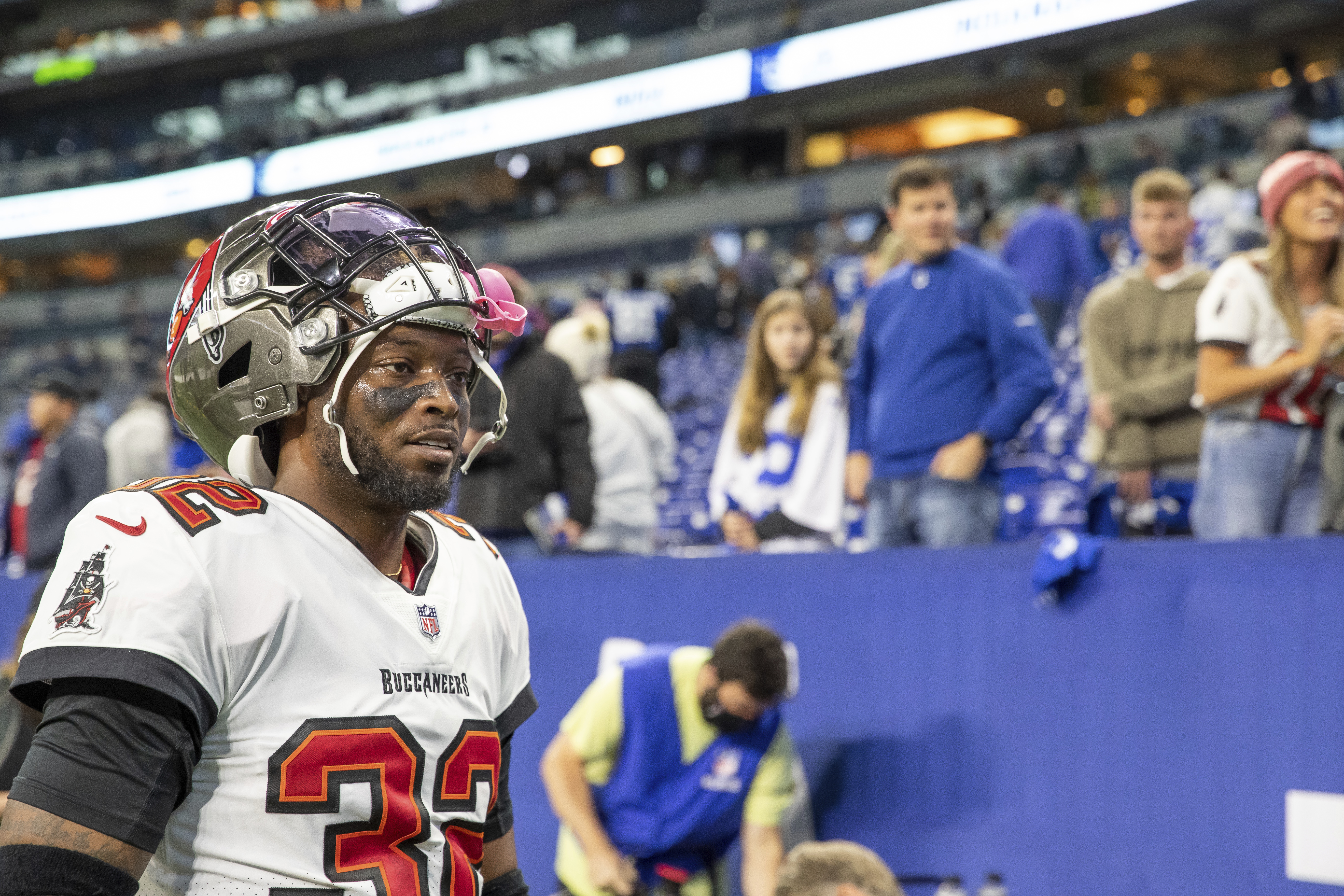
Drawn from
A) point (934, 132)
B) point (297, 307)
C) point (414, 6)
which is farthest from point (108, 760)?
point (414, 6)

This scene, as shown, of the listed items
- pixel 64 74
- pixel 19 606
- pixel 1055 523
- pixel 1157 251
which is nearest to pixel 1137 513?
pixel 1157 251

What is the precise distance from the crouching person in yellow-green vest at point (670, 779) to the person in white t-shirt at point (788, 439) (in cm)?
72

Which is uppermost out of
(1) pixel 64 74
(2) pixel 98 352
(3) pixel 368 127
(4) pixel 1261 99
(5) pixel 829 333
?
(1) pixel 64 74

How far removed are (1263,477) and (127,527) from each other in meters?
2.94

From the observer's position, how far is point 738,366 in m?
13.4

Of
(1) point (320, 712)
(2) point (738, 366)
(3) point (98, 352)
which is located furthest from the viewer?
(3) point (98, 352)

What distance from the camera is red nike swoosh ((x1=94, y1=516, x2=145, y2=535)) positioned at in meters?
1.29

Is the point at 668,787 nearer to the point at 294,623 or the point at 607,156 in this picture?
the point at 294,623

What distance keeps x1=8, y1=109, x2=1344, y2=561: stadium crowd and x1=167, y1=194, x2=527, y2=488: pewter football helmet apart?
8.25 ft

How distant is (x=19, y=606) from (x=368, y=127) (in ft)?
72.1

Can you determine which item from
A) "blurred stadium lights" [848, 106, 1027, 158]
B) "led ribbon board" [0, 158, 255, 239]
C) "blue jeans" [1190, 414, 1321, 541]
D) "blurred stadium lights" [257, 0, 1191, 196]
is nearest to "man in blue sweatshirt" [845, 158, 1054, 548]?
"blue jeans" [1190, 414, 1321, 541]

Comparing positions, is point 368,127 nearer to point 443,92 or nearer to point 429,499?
point 443,92

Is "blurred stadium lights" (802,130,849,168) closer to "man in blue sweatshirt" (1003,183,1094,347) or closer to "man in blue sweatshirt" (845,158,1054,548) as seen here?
"man in blue sweatshirt" (1003,183,1094,347)

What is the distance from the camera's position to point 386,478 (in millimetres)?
1428
